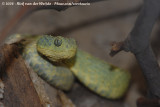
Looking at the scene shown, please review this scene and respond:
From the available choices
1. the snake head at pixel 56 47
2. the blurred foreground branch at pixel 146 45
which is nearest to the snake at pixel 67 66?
the snake head at pixel 56 47

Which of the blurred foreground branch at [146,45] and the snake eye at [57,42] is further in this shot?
the snake eye at [57,42]

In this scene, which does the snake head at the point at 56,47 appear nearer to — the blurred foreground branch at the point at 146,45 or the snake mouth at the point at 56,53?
the snake mouth at the point at 56,53

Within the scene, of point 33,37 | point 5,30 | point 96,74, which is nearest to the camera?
point 5,30

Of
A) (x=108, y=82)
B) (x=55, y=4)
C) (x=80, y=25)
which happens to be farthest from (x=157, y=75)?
(x=80, y=25)

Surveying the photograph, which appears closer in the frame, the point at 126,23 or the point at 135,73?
the point at 135,73

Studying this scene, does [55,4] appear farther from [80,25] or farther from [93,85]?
[80,25]

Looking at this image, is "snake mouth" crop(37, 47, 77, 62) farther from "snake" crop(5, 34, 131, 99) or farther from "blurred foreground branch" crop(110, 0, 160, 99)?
"blurred foreground branch" crop(110, 0, 160, 99)

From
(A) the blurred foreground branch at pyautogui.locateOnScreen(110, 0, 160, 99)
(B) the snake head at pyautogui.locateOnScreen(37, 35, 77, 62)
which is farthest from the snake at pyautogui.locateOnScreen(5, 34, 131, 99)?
(A) the blurred foreground branch at pyautogui.locateOnScreen(110, 0, 160, 99)
